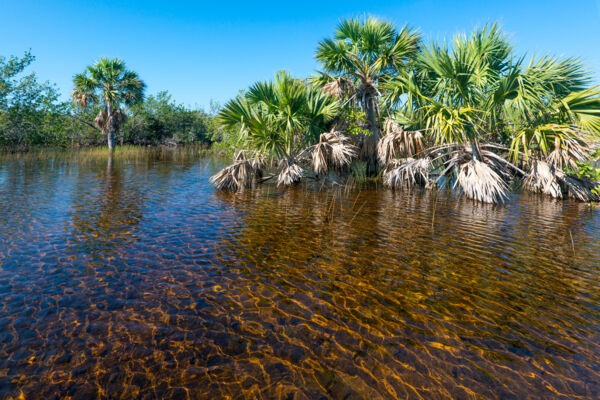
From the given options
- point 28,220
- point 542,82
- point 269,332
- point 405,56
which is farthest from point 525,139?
point 28,220

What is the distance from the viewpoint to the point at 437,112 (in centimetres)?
978

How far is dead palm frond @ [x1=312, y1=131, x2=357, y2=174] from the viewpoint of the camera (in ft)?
37.6

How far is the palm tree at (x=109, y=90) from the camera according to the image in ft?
102

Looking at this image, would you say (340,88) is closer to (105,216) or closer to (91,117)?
(105,216)

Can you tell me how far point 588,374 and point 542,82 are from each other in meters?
9.94

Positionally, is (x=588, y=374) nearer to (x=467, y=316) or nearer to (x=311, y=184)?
(x=467, y=316)

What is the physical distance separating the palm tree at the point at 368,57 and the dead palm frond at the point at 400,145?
1533 millimetres

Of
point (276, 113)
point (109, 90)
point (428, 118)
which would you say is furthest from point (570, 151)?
point (109, 90)

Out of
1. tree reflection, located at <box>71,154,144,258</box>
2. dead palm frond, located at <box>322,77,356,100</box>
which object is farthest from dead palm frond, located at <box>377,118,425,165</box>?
tree reflection, located at <box>71,154,144,258</box>

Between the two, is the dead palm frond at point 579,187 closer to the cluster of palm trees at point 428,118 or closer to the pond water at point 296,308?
the cluster of palm trees at point 428,118

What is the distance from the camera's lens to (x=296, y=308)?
3.33m

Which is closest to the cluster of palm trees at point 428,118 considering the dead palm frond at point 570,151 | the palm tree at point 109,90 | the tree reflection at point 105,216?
the dead palm frond at point 570,151

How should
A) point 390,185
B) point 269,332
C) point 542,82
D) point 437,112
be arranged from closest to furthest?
point 269,332, point 542,82, point 437,112, point 390,185

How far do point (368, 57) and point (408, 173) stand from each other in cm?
609
